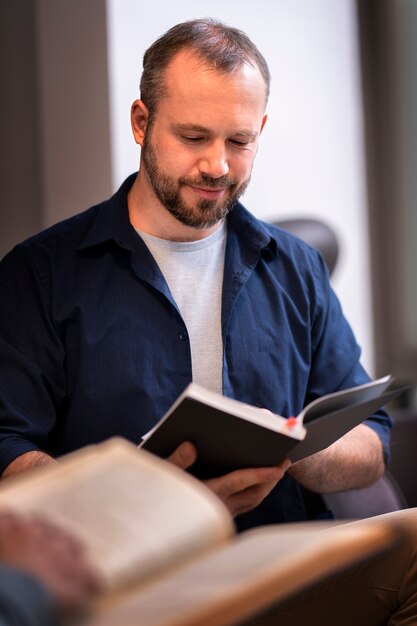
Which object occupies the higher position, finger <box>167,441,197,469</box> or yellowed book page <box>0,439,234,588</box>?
yellowed book page <box>0,439,234,588</box>

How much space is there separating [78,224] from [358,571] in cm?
86

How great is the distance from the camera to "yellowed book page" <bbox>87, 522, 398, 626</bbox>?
2.50 feet

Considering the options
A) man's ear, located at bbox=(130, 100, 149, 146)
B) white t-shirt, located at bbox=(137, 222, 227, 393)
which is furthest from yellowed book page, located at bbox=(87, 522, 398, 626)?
man's ear, located at bbox=(130, 100, 149, 146)

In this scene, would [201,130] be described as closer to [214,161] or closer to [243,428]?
[214,161]

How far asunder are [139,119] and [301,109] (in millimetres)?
1359

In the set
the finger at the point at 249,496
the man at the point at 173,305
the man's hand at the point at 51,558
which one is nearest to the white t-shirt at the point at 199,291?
the man at the point at 173,305

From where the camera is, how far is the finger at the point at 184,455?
1.44 metres

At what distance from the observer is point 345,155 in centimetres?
349

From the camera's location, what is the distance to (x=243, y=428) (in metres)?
1.36

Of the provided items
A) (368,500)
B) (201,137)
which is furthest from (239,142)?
(368,500)

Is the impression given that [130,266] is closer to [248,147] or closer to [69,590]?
[248,147]

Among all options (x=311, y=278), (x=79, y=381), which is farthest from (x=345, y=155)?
(x=79, y=381)

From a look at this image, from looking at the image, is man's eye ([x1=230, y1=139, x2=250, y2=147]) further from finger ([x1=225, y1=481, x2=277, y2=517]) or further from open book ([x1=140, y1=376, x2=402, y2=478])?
finger ([x1=225, y1=481, x2=277, y2=517])

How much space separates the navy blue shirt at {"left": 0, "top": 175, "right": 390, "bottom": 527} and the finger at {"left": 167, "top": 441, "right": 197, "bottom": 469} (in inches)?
14.1
